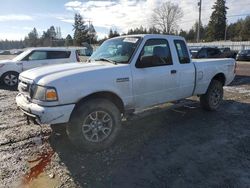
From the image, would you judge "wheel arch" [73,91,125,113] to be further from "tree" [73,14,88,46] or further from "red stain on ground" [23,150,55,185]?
"tree" [73,14,88,46]

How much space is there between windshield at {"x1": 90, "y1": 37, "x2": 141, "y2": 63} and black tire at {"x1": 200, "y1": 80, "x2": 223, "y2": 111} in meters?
2.84

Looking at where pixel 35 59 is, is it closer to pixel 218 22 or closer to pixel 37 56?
pixel 37 56

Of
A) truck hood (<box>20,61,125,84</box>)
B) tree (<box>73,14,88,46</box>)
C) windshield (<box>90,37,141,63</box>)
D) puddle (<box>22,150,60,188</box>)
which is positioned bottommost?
puddle (<box>22,150,60,188</box>)

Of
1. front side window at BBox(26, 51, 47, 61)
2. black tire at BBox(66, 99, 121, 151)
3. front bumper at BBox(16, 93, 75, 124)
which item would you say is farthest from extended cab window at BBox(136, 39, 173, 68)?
front side window at BBox(26, 51, 47, 61)

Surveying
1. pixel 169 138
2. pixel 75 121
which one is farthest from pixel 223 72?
pixel 75 121

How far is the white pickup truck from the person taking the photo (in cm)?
421

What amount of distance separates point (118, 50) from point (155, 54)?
0.77 metres

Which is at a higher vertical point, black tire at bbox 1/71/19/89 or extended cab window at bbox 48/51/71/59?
extended cab window at bbox 48/51/71/59

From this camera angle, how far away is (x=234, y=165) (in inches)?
166

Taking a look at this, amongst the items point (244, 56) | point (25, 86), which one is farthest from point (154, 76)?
point (244, 56)

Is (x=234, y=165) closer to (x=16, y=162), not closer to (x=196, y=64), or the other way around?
(x=196, y=64)

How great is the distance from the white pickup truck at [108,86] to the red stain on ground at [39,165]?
0.53 meters

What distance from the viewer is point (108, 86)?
15.2ft

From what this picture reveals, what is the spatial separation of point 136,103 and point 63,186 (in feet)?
7.19
